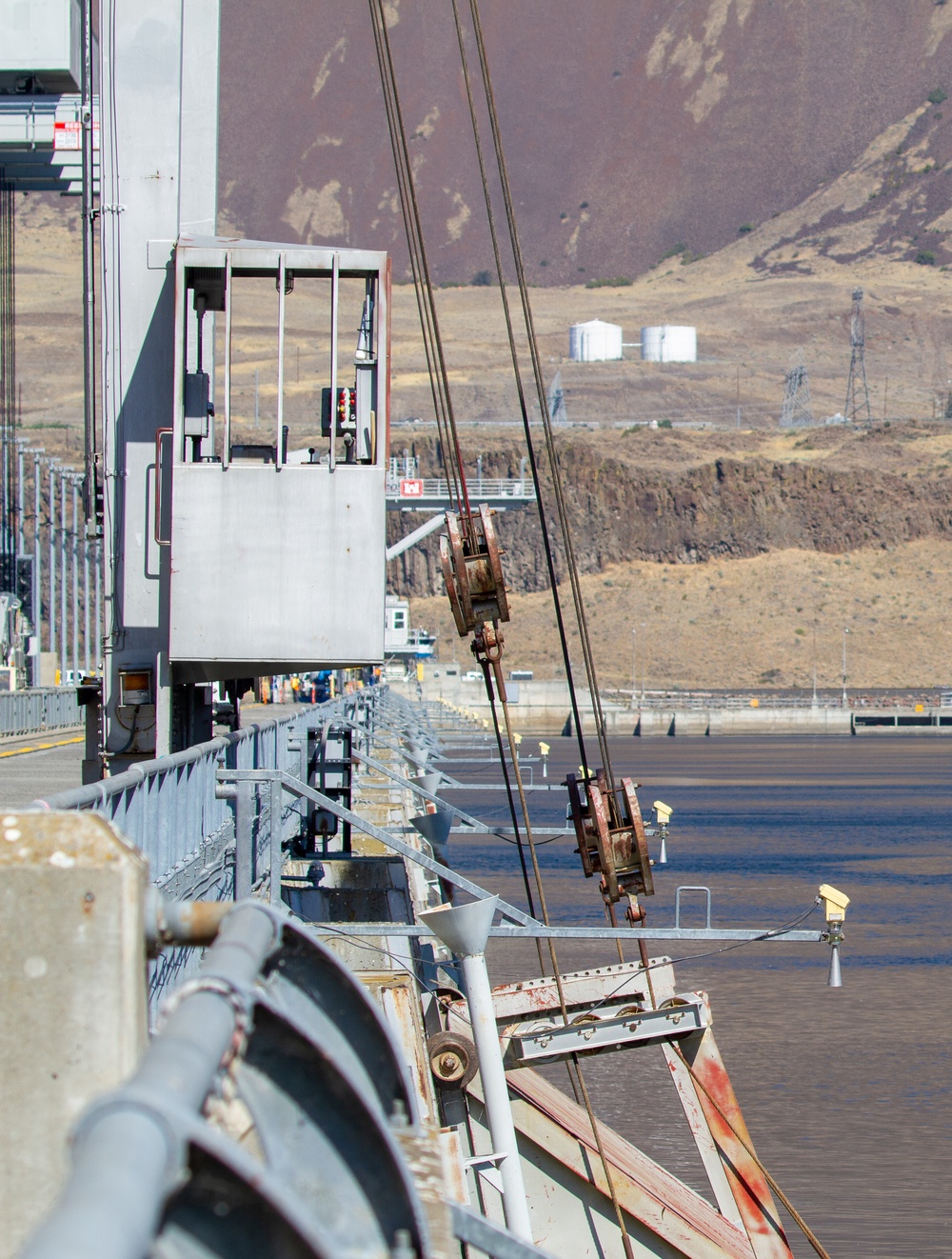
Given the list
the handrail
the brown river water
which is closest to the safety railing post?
the handrail

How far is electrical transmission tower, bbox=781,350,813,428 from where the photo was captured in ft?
562

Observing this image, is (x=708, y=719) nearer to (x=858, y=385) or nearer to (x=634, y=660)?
(x=634, y=660)

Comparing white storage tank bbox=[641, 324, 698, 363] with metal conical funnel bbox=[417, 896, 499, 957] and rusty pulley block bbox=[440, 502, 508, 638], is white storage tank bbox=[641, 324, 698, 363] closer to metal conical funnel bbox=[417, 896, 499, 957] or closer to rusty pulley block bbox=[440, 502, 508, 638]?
rusty pulley block bbox=[440, 502, 508, 638]

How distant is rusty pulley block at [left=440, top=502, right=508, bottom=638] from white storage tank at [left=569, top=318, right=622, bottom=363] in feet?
603

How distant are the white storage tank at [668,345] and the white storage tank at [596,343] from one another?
3.43 metres

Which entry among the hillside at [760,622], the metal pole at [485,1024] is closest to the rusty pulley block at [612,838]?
the metal pole at [485,1024]

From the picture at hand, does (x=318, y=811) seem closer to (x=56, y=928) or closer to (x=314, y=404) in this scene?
(x=56, y=928)

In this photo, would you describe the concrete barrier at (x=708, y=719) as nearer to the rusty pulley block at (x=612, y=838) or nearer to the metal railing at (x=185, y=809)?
the rusty pulley block at (x=612, y=838)

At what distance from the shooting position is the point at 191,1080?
211 centimetres

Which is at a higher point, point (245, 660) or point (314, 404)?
point (314, 404)

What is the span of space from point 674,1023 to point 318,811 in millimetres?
4542

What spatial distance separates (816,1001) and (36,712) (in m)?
18.8

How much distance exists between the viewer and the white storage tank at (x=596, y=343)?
19612 centimetres

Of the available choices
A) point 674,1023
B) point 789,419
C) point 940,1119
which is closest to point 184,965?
point 674,1023
